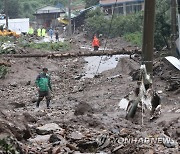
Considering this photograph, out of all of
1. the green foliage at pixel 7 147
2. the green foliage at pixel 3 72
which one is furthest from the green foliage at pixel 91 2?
the green foliage at pixel 7 147

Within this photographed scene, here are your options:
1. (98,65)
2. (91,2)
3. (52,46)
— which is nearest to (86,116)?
(98,65)

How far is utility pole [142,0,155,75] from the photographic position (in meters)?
12.2

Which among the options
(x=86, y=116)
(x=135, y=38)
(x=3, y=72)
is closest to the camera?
(x=86, y=116)

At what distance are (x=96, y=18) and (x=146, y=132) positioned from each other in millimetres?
43062

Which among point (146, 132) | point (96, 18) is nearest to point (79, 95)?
point (146, 132)

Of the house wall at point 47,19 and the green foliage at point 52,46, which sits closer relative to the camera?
the green foliage at point 52,46

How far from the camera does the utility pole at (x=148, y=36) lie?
12208 mm

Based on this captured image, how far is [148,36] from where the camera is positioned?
40.6 feet

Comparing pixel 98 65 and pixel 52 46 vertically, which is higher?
pixel 52 46

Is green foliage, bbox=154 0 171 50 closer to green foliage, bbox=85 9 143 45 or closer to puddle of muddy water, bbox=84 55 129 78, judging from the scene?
puddle of muddy water, bbox=84 55 129 78

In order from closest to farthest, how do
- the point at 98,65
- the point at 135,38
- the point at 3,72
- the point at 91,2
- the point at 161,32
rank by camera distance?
the point at 3,72
the point at 161,32
the point at 98,65
the point at 135,38
the point at 91,2

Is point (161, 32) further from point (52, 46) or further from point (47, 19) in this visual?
point (47, 19)

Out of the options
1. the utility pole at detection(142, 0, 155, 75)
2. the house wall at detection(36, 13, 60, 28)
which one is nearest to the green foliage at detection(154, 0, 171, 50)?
the utility pole at detection(142, 0, 155, 75)

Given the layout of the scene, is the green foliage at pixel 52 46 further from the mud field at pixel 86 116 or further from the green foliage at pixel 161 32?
the mud field at pixel 86 116
